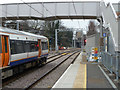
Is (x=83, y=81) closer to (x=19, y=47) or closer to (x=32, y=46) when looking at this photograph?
(x=19, y=47)

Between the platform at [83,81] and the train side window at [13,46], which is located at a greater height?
the train side window at [13,46]

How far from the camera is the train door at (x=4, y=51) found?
8414mm

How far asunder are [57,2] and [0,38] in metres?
8.61

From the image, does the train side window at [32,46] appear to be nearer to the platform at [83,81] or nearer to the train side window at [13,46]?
the train side window at [13,46]

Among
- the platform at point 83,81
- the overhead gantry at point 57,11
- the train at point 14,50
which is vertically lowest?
the platform at point 83,81

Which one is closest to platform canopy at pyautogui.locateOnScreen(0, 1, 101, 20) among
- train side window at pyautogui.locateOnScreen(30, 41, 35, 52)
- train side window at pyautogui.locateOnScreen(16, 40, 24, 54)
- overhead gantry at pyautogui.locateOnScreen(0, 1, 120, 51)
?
overhead gantry at pyautogui.locateOnScreen(0, 1, 120, 51)

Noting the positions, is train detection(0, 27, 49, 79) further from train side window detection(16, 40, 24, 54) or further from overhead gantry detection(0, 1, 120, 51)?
overhead gantry detection(0, 1, 120, 51)

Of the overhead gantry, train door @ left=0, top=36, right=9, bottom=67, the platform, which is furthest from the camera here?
the overhead gantry

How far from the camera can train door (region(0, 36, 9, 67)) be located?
8.41 m

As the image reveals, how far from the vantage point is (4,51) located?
28.1ft

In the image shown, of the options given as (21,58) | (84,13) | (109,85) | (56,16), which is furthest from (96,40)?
(109,85)

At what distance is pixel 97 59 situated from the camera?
17109 millimetres

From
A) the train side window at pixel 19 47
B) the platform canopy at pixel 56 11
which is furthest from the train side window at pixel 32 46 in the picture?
the platform canopy at pixel 56 11

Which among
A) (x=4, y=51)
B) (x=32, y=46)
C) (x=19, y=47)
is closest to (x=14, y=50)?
(x=19, y=47)
